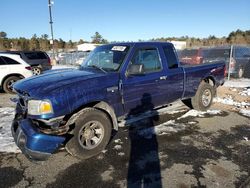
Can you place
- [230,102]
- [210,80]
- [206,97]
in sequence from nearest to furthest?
1. [206,97]
2. [210,80]
3. [230,102]

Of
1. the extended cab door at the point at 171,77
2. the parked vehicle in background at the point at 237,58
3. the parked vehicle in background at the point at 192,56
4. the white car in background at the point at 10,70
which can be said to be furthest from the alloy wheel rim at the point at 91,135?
the parked vehicle in background at the point at 192,56

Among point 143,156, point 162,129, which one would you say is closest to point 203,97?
point 162,129

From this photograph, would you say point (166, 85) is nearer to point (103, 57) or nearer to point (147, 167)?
point (103, 57)

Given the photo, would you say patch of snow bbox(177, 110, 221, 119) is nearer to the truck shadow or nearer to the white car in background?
the truck shadow

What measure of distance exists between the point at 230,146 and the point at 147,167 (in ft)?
6.04

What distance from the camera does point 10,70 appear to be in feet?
33.8

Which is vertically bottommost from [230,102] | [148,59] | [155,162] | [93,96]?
[155,162]

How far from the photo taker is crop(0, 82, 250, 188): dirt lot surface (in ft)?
11.7

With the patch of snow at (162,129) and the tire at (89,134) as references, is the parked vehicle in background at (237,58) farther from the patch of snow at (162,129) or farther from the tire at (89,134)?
the tire at (89,134)

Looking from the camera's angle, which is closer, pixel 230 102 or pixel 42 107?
pixel 42 107

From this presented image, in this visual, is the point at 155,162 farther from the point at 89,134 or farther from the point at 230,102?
the point at 230,102

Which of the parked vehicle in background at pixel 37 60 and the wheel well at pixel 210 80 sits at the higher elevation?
the parked vehicle in background at pixel 37 60

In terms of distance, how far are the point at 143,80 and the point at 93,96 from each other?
127 cm

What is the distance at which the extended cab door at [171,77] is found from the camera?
5.62 metres
